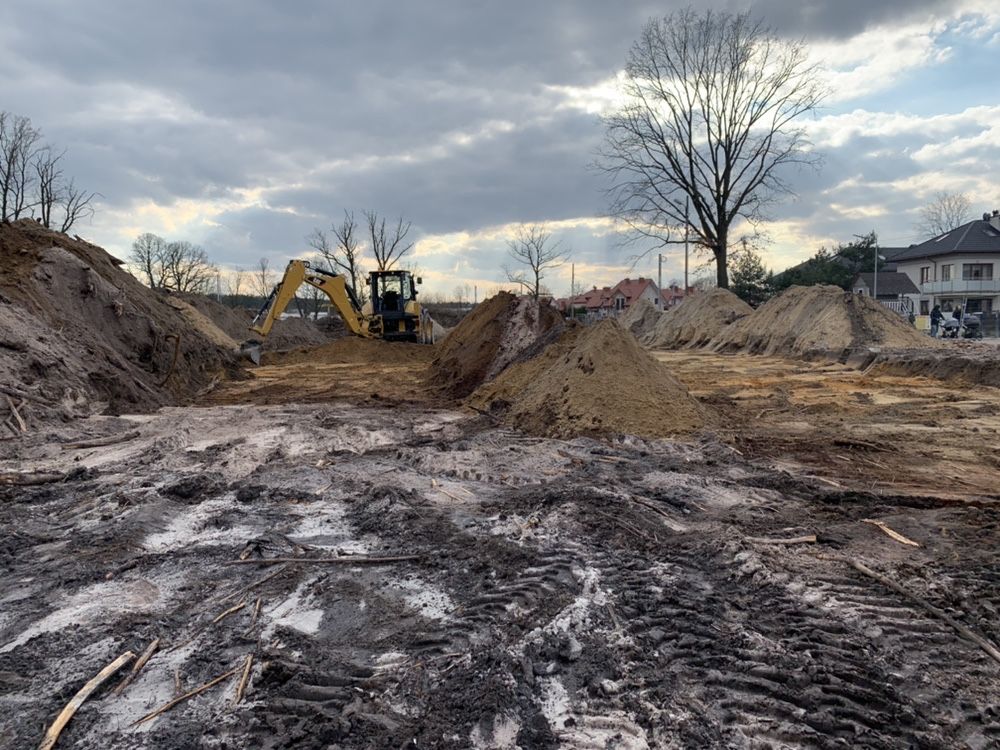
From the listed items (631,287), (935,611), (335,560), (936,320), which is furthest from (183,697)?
(631,287)

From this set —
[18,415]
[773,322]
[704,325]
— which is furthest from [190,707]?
[704,325]

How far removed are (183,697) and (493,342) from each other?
11449 mm

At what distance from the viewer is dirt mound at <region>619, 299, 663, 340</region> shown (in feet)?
125

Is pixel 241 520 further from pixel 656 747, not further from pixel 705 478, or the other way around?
pixel 705 478

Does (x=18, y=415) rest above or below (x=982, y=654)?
above

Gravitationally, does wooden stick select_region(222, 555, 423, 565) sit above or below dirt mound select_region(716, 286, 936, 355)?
below

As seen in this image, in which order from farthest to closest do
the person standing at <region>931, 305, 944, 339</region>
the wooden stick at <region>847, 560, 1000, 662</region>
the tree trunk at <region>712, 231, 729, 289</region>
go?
the tree trunk at <region>712, 231, 729, 289</region> → the person standing at <region>931, 305, 944, 339</region> → the wooden stick at <region>847, 560, 1000, 662</region>

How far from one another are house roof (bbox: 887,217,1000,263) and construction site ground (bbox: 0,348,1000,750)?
5278cm

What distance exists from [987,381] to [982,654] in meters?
12.1

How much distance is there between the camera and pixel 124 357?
11.9m

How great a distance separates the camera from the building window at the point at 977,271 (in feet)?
160

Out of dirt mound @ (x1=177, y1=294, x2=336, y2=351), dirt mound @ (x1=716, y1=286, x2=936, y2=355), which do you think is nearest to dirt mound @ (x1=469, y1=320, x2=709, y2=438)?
dirt mound @ (x1=716, y1=286, x2=936, y2=355)

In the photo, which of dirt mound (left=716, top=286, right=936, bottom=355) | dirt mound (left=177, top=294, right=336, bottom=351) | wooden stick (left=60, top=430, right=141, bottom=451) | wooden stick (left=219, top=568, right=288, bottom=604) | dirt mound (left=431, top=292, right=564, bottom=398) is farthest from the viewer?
dirt mound (left=177, top=294, right=336, bottom=351)

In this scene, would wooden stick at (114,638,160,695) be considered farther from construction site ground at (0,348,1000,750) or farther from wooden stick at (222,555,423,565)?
wooden stick at (222,555,423,565)
